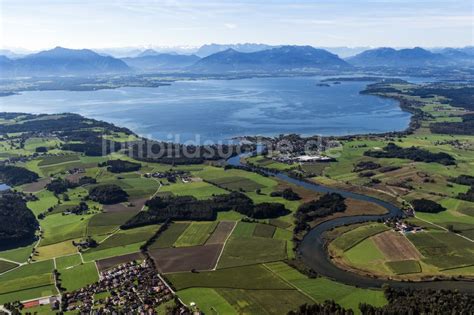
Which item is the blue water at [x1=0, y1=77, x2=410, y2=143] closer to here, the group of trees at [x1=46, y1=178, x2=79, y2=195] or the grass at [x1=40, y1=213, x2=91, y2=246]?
the group of trees at [x1=46, y1=178, x2=79, y2=195]

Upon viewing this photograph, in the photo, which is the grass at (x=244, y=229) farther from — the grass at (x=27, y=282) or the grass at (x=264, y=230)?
the grass at (x=27, y=282)

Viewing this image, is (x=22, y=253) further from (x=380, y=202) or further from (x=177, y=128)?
(x=177, y=128)

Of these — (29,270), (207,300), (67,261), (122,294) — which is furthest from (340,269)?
(29,270)

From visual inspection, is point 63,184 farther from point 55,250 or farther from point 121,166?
point 55,250

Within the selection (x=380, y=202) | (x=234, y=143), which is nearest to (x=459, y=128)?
(x=234, y=143)

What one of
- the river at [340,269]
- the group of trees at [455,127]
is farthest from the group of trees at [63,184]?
the group of trees at [455,127]
